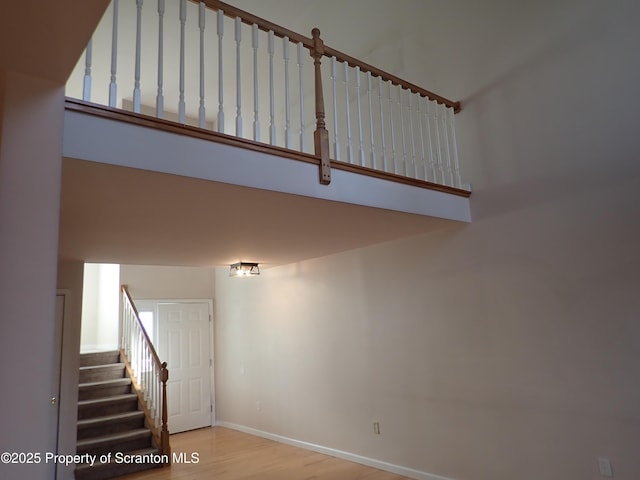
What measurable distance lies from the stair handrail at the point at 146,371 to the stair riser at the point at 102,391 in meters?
0.13

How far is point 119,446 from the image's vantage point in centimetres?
496

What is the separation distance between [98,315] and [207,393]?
2337 millimetres

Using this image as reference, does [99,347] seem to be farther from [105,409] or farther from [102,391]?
[105,409]

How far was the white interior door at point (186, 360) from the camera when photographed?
6.51 m

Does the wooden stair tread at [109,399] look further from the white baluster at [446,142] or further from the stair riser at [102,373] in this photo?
the white baluster at [446,142]

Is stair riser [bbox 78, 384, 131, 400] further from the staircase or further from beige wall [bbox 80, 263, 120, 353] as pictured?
beige wall [bbox 80, 263, 120, 353]

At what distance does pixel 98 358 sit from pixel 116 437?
1329mm

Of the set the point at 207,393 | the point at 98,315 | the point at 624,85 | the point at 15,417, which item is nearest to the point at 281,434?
the point at 207,393

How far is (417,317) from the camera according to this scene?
424 centimetres

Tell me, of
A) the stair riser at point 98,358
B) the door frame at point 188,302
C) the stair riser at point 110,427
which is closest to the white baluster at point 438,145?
the stair riser at point 110,427

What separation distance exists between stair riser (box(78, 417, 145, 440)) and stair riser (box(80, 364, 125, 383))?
771mm

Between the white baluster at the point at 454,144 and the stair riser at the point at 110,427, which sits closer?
the white baluster at the point at 454,144

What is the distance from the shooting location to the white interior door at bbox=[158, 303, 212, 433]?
6508 mm

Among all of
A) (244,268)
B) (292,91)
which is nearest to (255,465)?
(244,268)
